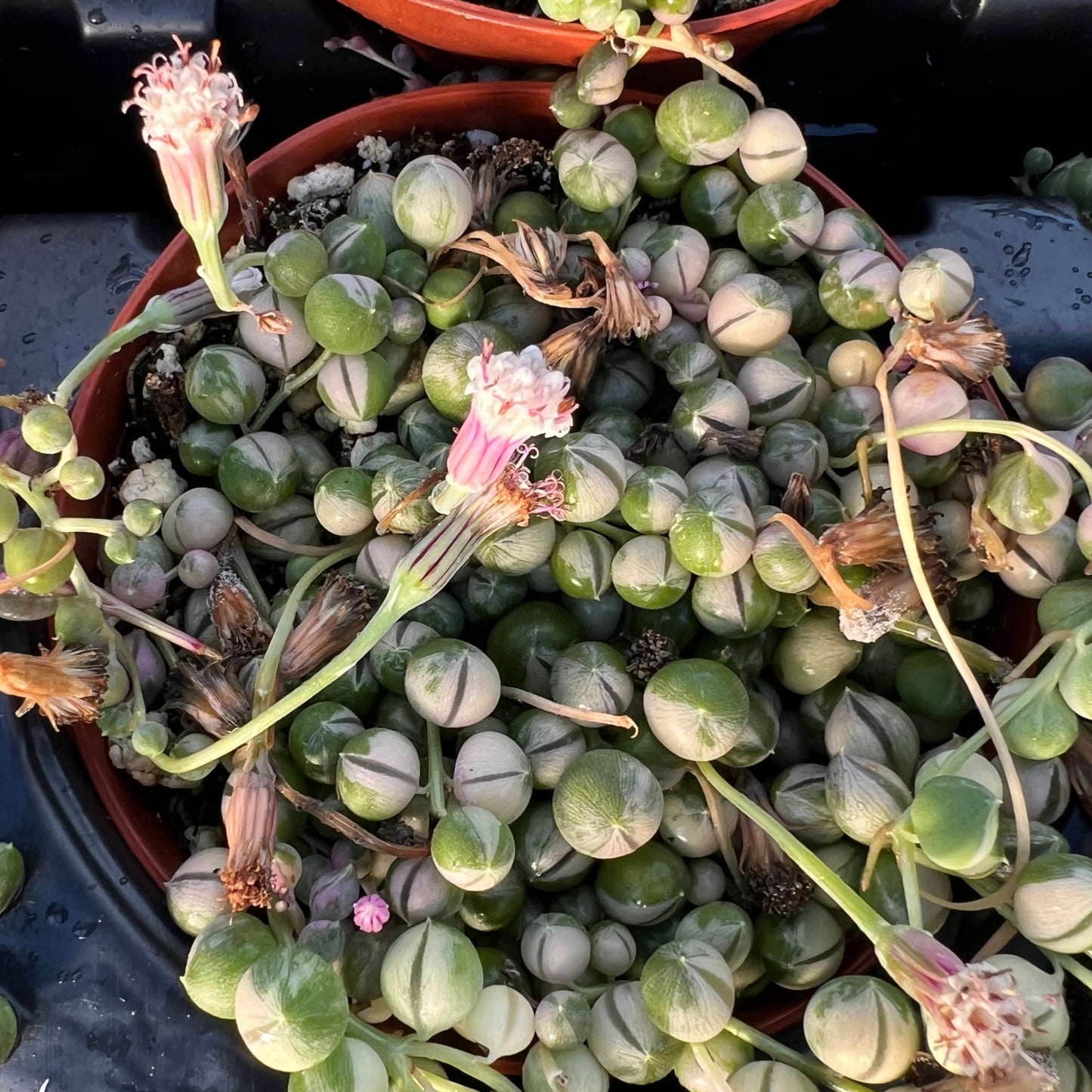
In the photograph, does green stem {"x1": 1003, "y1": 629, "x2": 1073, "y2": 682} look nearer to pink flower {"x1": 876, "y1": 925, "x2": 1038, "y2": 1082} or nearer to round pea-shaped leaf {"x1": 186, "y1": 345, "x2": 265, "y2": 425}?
pink flower {"x1": 876, "y1": 925, "x2": 1038, "y2": 1082}

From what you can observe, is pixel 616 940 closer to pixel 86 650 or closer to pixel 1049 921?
pixel 1049 921

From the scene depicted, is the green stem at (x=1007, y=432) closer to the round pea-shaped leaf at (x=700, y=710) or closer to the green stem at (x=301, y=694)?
the round pea-shaped leaf at (x=700, y=710)

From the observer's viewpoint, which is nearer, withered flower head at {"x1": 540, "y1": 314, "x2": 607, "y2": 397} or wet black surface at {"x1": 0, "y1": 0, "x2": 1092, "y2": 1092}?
wet black surface at {"x1": 0, "y1": 0, "x2": 1092, "y2": 1092}

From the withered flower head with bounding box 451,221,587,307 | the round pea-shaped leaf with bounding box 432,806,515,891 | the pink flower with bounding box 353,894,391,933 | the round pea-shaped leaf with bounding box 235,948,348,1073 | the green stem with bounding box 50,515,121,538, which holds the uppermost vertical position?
the withered flower head with bounding box 451,221,587,307

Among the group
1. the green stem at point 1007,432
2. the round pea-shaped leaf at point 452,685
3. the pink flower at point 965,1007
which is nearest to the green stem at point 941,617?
the green stem at point 1007,432

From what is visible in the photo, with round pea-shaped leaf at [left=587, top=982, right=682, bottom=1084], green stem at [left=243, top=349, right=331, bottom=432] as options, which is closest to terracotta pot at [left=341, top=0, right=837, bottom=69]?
green stem at [left=243, top=349, right=331, bottom=432]

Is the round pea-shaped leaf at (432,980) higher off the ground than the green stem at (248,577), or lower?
→ lower
